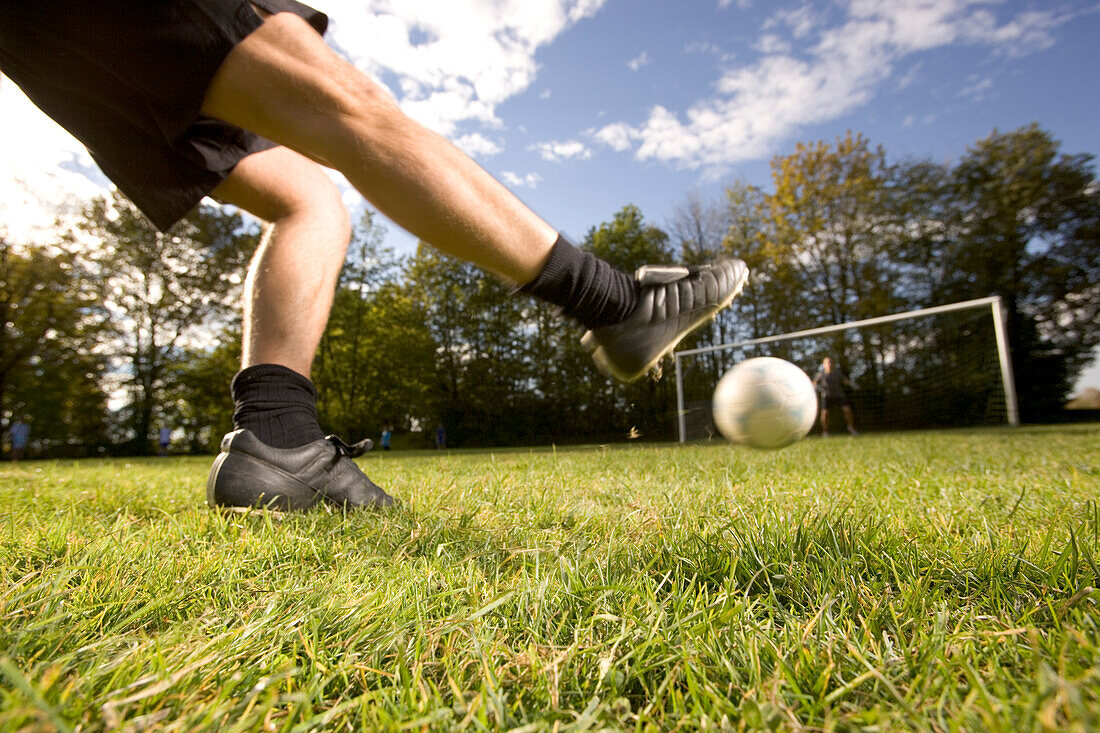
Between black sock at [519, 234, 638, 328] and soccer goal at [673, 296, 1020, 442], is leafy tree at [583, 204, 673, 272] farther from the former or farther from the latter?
black sock at [519, 234, 638, 328]

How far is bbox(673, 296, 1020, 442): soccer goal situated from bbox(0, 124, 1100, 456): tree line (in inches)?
138

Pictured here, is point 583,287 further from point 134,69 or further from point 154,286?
point 154,286

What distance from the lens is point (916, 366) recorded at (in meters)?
17.2

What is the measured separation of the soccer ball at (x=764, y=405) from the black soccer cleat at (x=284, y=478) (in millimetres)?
1348

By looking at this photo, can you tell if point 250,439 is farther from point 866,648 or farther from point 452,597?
point 866,648

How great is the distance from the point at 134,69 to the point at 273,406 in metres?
1.01

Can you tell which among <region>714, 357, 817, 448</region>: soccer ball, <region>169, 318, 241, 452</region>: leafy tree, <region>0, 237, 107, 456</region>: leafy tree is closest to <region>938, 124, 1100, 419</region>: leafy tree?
<region>714, 357, 817, 448</region>: soccer ball

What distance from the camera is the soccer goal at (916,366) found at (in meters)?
15.7

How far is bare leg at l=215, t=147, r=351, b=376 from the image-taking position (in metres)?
2.06

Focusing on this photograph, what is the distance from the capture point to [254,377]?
78.2 inches

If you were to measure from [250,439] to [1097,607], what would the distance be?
2.05 meters

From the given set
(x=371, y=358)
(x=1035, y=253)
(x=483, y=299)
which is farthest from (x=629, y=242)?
(x=1035, y=253)

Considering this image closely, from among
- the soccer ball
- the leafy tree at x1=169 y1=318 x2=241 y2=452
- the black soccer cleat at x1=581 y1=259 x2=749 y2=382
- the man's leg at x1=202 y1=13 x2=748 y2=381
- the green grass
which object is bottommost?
the green grass

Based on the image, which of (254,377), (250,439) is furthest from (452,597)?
(254,377)
